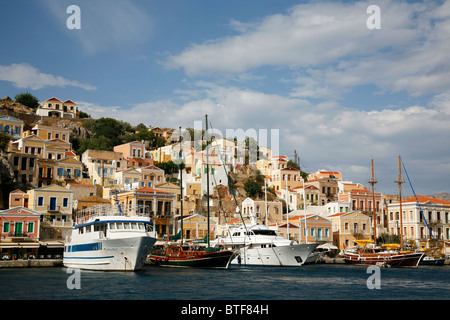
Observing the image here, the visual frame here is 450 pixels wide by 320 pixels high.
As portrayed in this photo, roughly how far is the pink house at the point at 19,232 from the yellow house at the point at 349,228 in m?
A: 41.9

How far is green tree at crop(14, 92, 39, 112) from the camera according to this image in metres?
116

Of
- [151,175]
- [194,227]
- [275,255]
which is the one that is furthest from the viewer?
[151,175]

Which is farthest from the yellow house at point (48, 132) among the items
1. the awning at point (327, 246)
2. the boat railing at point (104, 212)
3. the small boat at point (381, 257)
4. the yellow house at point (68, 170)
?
the small boat at point (381, 257)

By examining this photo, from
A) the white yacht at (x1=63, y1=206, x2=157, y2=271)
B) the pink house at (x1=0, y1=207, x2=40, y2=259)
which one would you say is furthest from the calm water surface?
the pink house at (x1=0, y1=207, x2=40, y2=259)

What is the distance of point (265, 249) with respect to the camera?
48250 mm

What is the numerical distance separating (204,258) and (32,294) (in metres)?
20.2

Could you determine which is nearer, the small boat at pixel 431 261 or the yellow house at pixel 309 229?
the small boat at pixel 431 261

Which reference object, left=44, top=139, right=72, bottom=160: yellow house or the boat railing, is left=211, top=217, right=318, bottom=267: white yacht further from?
left=44, top=139, right=72, bottom=160: yellow house

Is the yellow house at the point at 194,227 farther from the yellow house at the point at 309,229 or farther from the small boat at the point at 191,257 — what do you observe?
the small boat at the point at 191,257

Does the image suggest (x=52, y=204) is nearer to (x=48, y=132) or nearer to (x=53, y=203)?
(x=53, y=203)

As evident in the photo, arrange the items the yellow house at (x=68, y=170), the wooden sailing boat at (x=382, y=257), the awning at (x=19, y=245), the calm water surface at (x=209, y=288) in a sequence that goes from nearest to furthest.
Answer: the calm water surface at (x=209, y=288), the awning at (x=19, y=245), the wooden sailing boat at (x=382, y=257), the yellow house at (x=68, y=170)

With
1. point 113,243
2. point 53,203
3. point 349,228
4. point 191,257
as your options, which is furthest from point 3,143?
point 349,228

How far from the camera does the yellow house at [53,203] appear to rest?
176 feet

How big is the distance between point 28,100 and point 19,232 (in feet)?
255
